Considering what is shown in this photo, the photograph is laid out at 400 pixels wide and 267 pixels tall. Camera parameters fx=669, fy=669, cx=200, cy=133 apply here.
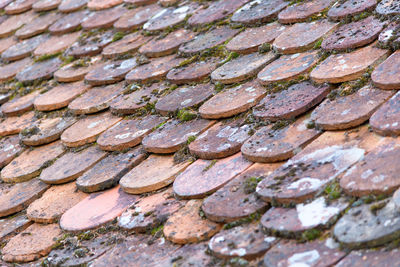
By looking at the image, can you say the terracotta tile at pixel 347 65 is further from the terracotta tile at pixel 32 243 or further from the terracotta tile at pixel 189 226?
the terracotta tile at pixel 32 243

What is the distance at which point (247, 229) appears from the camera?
78.7 inches

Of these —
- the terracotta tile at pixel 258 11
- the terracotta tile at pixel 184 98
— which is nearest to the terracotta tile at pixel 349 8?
the terracotta tile at pixel 258 11

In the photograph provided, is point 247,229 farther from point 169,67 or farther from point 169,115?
point 169,67

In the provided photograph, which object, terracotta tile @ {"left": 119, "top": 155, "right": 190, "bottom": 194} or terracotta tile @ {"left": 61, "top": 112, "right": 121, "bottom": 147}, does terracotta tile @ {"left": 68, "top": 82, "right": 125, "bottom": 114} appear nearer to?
terracotta tile @ {"left": 61, "top": 112, "right": 121, "bottom": 147}

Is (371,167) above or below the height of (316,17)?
below

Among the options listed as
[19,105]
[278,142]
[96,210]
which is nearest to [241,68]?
[278,142]

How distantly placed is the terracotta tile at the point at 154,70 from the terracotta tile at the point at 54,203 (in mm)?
666

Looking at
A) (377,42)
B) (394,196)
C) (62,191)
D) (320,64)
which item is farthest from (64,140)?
(394,196)

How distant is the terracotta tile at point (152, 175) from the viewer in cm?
247

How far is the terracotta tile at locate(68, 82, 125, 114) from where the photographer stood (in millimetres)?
3178

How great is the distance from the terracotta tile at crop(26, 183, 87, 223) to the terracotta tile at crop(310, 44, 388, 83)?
1.06 meters

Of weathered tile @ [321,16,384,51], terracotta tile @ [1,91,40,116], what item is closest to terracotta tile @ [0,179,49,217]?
terracotta tile @ [1,91,40,116]

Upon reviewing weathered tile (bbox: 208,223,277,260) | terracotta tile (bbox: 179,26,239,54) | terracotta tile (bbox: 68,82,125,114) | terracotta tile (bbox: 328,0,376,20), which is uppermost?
terracotta tile (bbox: 328,0,376,20)

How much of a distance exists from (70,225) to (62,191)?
31 cm
